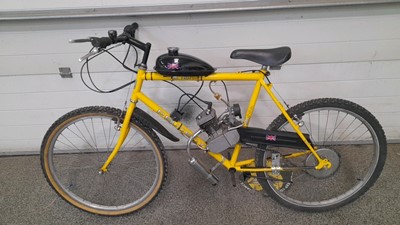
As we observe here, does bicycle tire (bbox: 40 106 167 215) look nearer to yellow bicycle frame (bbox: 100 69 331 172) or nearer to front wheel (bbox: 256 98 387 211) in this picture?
yellow bicycle frame (bbox: 100 69 331 172)

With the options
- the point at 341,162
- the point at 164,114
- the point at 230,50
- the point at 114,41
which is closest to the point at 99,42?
the point at 114,41

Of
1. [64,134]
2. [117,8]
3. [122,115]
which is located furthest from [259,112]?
[64,134]

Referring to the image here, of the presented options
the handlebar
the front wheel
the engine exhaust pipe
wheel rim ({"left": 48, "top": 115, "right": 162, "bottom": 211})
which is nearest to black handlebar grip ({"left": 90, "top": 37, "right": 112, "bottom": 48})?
the handlebar

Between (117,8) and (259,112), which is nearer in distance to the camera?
(117,8)

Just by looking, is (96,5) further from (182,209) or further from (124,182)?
(182,209)

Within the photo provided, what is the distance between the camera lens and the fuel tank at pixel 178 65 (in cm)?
122

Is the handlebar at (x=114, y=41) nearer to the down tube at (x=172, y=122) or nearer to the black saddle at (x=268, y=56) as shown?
the down tube at (x=172, y=122)

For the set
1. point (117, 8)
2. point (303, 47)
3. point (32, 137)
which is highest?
point (117, 8)

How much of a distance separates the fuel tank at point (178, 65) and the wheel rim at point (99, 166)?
53cm

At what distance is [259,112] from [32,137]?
72.3 inches

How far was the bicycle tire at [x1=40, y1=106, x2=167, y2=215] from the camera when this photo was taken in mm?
1407

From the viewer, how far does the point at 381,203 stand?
61.6 inches

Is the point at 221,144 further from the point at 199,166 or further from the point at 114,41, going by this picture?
the point at 114,41

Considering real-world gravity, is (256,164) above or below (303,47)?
below
